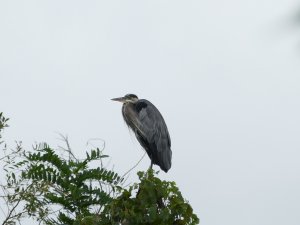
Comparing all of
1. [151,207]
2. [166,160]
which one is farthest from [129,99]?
[151,207]

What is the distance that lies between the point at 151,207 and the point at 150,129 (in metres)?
6.36

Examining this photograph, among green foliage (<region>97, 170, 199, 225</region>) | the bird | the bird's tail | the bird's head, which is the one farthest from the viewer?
the bird's head

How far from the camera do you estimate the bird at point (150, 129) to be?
34.6ft

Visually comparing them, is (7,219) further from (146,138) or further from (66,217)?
(146,138)

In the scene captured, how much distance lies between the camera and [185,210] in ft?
15.7

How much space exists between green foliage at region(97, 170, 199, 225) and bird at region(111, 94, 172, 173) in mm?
5354

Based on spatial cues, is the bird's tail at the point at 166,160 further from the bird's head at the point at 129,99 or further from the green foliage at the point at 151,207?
the green foliage at the point at 151,207

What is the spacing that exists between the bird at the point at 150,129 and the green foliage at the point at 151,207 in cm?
535

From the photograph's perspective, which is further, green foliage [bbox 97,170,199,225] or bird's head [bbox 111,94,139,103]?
bird's head [bbox 111,94,139,103]

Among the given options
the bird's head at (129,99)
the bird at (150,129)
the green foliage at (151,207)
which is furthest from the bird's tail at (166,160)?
the green foliage at (151,207)

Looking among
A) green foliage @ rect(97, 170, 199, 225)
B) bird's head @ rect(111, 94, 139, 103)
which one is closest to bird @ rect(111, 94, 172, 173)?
bird's head @ rect(111, 94, 139, 103)

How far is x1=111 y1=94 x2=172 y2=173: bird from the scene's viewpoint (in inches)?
415

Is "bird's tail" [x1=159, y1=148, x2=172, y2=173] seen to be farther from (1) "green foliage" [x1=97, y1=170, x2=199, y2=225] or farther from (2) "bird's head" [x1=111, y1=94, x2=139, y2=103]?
(1) "green foliage" [x1=97, y1=170, x2=199, y2=225]

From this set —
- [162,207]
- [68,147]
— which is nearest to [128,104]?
[68,147]
